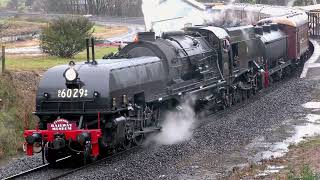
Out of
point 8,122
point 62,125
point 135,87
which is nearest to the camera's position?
point 62,125

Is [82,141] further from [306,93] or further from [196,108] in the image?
[306,93]

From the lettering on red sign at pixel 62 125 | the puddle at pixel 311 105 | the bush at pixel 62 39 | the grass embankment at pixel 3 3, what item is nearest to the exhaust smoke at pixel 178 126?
the lettering on red sign at pixel 62 125

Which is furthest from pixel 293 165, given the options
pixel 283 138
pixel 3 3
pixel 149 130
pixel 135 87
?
pixel 3 3

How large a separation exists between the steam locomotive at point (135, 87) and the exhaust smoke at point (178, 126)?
0.33 meters

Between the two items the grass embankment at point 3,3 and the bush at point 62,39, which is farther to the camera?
the grass embankment at point 3,3

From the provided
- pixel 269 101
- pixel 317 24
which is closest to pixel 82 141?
pixel 269 101

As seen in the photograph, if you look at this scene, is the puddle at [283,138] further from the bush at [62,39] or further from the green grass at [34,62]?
the bush at [62,39]

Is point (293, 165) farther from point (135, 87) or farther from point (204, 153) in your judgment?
point (135, 87)

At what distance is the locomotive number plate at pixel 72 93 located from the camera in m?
13.1

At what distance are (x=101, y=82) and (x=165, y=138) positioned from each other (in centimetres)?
384

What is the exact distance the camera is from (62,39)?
26406mm

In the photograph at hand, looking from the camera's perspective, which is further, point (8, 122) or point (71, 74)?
point (8, 122)

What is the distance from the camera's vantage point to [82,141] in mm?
12516

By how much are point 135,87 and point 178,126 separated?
3.35 meters
